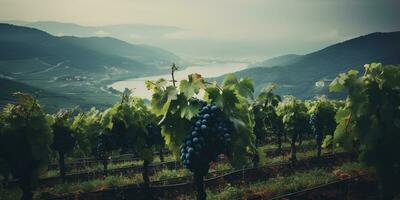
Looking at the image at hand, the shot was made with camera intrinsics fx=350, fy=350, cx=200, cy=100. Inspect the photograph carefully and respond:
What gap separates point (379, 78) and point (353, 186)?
324 inches

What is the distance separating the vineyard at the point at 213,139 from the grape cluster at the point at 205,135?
0.02 metres

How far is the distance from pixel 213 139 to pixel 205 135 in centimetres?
17

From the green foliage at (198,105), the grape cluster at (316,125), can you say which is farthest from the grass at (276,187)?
the green foliage at (198,105)

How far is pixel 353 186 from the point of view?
48.1ft

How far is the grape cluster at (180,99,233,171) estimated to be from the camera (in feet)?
22.0

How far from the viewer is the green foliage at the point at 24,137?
12.0 m

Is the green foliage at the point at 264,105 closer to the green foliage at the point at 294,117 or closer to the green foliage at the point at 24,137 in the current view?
the green foliage at the point at 294,117

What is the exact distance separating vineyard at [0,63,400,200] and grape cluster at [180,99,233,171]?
0.02 metres

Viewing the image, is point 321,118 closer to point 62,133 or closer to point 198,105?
point 62,133

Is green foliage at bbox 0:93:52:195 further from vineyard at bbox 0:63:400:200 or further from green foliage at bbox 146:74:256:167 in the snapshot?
green foliage at bbox 146:74:256:167

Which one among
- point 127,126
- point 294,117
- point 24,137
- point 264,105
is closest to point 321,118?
point 294,117

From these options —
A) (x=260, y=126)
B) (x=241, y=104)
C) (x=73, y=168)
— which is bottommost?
(x=73, y=168)

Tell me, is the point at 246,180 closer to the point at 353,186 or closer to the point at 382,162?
the point at 353,186

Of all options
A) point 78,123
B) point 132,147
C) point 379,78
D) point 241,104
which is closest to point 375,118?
point 379,78
